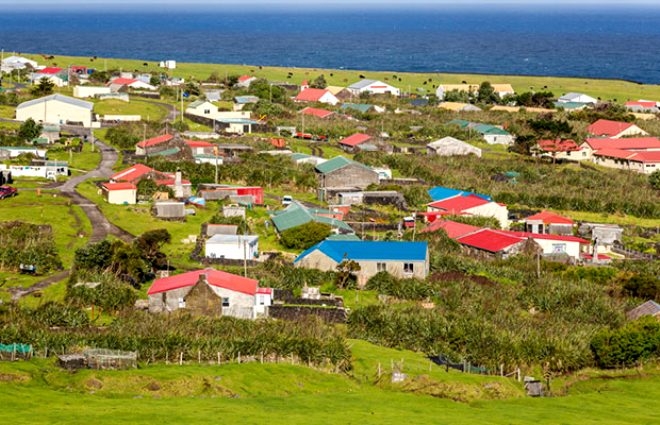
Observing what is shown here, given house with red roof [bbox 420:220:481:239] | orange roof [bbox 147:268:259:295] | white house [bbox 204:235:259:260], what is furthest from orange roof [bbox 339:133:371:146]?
orange roof [bbox 147:268:259:295]

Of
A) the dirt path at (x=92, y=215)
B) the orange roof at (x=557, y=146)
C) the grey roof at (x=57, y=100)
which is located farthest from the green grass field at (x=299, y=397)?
the grey roof at (x=57, y=100)

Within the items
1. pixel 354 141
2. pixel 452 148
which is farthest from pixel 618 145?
pixel 354 141

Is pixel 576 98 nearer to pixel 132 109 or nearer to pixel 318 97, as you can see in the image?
pixel 318 97

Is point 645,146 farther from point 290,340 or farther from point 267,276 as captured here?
point 290,340

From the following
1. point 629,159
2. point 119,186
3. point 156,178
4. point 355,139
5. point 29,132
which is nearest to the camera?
point 119,186

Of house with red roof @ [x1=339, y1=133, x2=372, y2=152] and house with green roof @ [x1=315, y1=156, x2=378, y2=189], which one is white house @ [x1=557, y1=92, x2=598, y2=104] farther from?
house with green roof @ [x1=315, y1=156, x2=378, y2=189]

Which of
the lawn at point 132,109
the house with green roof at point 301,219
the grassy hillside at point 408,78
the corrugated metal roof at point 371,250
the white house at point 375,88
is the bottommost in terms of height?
the grassy hillside at point 408,78

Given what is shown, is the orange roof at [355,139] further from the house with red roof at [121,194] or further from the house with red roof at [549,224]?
the house with red roof at [121,194]
